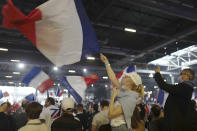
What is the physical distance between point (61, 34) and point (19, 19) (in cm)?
57

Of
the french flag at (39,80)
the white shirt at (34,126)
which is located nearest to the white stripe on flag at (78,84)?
the french flag at (39,80)

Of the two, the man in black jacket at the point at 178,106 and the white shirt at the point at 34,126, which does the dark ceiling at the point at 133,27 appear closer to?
the man in black jacket at the point at 178,106

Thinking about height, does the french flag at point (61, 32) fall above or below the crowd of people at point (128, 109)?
above

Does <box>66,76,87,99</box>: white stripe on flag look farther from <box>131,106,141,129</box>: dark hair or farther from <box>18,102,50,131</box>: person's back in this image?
<box>131,106,141,129</box>: dark hair

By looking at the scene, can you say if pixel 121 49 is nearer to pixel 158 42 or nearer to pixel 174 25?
pixel 158 42

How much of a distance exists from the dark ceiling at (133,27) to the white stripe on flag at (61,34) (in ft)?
16.3

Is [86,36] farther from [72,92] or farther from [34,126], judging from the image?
[72,92]

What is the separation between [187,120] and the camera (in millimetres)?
2615

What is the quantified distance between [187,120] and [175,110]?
0.19m

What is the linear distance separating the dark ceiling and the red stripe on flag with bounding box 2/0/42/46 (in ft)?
17.1

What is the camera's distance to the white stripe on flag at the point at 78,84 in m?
5.97

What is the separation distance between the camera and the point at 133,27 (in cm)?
1070

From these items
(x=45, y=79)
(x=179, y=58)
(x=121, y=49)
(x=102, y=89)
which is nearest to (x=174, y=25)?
(x=121, y=49)

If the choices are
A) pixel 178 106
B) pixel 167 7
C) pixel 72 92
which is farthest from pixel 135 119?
pixel 167 7
